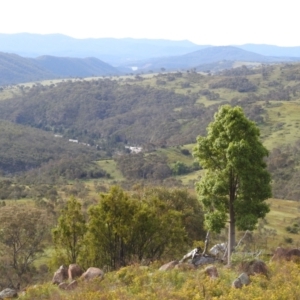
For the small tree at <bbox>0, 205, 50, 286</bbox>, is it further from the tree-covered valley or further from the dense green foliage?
the dense green foliage

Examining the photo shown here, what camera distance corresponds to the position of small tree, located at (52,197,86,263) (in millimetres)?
26406

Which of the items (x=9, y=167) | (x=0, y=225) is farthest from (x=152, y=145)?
(x=0, y=225)

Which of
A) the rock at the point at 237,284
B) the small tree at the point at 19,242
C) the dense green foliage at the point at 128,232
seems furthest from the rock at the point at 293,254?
the small tree at the point at 19,242

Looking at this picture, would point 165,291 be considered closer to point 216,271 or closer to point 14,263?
point 216,271

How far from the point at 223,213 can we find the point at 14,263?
21173mm

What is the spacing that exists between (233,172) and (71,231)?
37.3 feet

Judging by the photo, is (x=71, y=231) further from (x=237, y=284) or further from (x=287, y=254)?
(x=237, y=284)

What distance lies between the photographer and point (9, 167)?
13388cm

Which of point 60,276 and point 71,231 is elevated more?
point 60,276

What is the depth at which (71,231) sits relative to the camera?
26469 millimetres

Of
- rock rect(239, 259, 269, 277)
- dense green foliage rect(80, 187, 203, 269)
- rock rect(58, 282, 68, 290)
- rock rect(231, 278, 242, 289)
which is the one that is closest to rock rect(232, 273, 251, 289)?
rock rect(231, 278, 242, 289)

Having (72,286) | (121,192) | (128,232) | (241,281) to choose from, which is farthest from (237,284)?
(121,192)

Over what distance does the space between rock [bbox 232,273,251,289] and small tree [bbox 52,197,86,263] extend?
12.6 meters

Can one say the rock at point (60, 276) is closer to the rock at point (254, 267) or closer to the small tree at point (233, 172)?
the small tree at point (233, 172)
